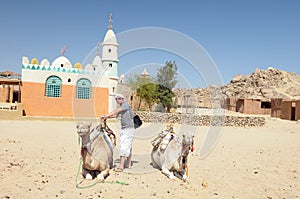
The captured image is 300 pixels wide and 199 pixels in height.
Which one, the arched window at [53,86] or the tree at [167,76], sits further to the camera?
the tree at [167,76]

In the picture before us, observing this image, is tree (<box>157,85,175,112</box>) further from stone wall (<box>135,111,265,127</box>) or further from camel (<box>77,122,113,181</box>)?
camel (<box>77,122,113,181</box>)

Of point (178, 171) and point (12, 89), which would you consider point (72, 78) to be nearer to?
point (12, 89)

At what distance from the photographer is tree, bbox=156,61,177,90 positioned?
2809 cm

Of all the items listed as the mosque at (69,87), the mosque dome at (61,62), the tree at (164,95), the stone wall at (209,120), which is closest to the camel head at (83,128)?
the stone wall at (209,120)

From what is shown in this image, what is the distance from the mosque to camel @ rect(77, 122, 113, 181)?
58.9ft

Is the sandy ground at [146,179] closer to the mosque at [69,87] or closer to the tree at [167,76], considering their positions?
the mosque at [69,87]

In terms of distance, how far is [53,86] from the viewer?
23156mm

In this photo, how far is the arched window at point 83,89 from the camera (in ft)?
77.5

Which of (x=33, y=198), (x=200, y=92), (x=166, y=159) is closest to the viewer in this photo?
(x=33, y=198)

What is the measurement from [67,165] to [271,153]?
23.2 feet

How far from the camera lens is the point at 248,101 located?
37594 mm

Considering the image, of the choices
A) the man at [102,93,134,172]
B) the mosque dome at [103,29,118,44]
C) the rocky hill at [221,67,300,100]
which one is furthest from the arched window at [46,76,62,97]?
the rocky hill at [221,67,300,100]

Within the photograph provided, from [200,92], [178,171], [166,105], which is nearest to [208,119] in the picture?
[166,105]

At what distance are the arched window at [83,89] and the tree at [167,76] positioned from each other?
7373mm
